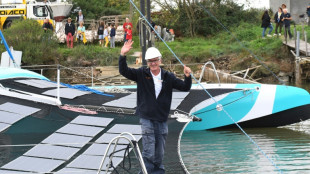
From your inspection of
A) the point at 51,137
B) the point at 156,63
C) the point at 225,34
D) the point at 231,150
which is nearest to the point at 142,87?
the point at 156,63

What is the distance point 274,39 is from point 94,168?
70.0 feet

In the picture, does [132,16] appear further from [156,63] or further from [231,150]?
[156,63]

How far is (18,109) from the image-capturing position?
12.8 m

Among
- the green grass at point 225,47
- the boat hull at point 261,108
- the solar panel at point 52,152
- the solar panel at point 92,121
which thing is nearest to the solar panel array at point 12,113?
the solar panel at point 92,121

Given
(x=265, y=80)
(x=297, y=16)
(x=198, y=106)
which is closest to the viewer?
(x=198, y=106)

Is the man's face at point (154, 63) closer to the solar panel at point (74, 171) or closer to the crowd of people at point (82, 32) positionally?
the solar panel at point (74, 171)

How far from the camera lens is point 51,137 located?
1178cm

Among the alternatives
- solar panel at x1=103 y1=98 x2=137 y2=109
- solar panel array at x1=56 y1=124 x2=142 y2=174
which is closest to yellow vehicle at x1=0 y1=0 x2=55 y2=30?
solar panel at x1=103 y1=98 x2=137 y2=109

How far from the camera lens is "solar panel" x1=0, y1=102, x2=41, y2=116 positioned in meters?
12.7

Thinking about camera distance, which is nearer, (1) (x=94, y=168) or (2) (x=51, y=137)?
(1) (x=94, y=168)

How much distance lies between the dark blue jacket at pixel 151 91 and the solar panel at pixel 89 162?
1.61 meters

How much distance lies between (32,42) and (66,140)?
17644mm

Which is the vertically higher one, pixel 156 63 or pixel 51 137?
pixel 156 63

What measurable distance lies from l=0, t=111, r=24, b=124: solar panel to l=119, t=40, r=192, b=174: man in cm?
444
